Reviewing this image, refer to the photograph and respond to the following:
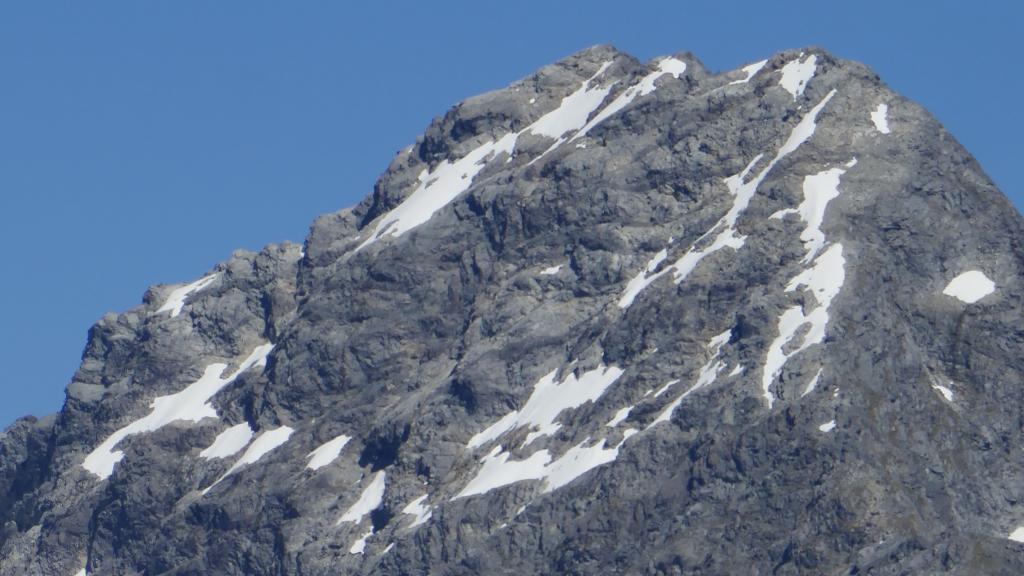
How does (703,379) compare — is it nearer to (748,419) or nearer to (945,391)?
(748,419)

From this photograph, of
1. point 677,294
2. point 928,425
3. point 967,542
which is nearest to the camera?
point 967,542

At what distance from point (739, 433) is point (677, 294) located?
1611cm

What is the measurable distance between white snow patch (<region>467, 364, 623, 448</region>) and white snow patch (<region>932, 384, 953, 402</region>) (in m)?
17.0

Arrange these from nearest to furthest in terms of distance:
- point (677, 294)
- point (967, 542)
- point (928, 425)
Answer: point (967, 542), point (928, 425), point (677, 294)

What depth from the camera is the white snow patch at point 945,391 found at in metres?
184

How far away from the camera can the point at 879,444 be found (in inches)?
6890

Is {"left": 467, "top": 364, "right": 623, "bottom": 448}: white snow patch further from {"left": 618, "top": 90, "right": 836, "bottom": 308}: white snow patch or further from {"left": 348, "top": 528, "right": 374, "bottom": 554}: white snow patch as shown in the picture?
{"left": 348, "top": 528, "right": 374, "bottom": 554}: white snow patch

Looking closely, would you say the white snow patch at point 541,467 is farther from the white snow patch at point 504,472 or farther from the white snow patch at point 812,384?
the white snow patch at point 812,384

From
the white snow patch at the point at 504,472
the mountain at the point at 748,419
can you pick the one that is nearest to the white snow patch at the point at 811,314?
the mountain at the point at 748,419

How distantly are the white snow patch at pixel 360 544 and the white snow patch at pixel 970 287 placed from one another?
109 feet

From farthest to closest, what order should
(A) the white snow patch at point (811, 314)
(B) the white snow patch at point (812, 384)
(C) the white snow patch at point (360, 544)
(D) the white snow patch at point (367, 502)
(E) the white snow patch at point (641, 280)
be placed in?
(E) the white snow patch at point (641, 280) → (D) the white snow patch at point (367, 502) → (C) the white snow patch at point (360, 544) → (A) the white snow patch at point (811, 314) → (B) the white snow patch at point (812, 384)

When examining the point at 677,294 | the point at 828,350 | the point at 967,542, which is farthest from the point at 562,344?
the point at 967,542

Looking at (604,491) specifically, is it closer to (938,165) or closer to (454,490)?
(454,490)

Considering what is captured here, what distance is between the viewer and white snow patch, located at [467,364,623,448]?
624 feet
